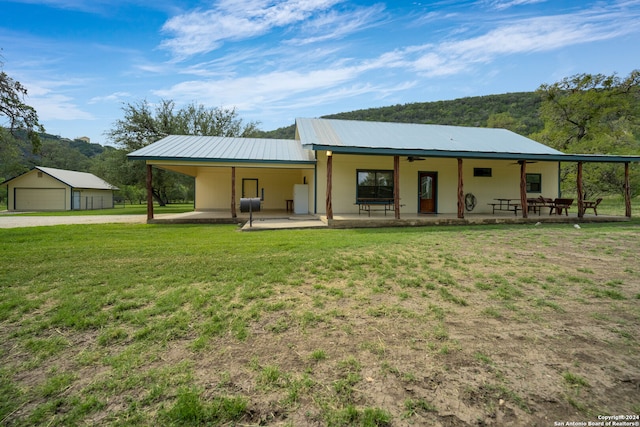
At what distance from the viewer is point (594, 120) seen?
24812 millimetres

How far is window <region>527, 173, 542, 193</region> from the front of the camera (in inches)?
578

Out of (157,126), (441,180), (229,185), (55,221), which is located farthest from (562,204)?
(157,126)

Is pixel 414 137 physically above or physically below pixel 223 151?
above

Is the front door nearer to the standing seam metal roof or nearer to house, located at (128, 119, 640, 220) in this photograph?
house, located at (128, 119, 640, 220)

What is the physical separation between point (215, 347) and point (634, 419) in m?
2.86

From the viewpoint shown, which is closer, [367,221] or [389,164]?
[367,221]

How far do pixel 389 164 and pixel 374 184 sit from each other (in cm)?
113

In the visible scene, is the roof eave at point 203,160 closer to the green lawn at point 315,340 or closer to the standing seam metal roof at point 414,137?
the standing seam metal roof at point 414,137

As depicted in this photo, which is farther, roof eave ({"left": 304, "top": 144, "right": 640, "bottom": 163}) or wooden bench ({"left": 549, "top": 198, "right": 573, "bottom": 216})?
wooden bench ({"left": 549, "top": 198, "right": 573, "bottom": 216})

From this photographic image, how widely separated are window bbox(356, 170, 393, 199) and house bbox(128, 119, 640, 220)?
0.15 ft

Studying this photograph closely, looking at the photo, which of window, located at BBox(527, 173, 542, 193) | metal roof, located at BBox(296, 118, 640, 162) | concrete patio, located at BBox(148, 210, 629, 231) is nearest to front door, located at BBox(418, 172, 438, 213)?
metal roof, located at BBox(296, 118, 640, 162)

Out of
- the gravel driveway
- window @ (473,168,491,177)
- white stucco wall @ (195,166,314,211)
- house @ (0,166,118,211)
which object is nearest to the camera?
the gravel driveway

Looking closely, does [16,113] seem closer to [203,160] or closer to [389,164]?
[203,160]

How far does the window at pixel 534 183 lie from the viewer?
14688 mm
